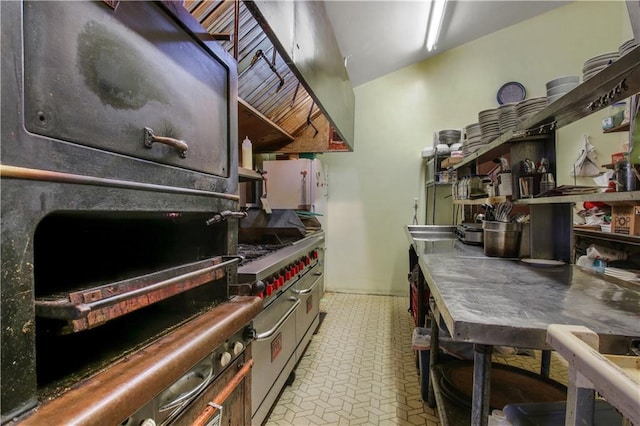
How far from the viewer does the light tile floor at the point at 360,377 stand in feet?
6.21

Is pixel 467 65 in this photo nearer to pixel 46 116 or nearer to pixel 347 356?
pixel 347 356

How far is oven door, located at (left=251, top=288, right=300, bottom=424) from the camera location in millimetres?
1644

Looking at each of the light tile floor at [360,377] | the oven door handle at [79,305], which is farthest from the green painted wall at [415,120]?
the oven door handle at [79,305]

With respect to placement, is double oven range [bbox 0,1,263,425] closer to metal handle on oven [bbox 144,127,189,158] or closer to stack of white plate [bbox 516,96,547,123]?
metal handle on oven [bbox 144,127,189,158]

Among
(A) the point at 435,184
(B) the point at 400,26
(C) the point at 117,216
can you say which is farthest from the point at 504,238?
(B) the point at 400,26

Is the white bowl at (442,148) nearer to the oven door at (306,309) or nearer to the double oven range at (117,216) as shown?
the oven door at (306,309)

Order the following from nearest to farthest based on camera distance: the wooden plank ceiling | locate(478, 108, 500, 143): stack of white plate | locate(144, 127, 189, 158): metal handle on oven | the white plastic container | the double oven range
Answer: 1. the double oven range
2. locate(144, 127, 189, 158): metal handle on oven
3. the wooden plank ceiling
4. locate(478, 108, 500, 143): stack of white plate
5. the white plastic container

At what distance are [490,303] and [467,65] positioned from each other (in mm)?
4147

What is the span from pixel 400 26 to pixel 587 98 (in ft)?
8.02

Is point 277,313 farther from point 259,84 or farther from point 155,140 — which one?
point 259,84

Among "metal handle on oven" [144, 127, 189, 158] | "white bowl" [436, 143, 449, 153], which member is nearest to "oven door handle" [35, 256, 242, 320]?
"metal handle on oven" [144, 127, 189, 158]

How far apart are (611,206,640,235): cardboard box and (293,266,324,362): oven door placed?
277cm

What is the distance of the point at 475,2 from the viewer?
3213 millimetres

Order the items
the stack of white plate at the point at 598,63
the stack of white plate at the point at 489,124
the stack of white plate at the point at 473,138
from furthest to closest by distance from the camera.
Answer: the stack of white plate at the point at 473,138
the stack of white plate at the point at 489,124
the stack of white plate at the point at 598,63
